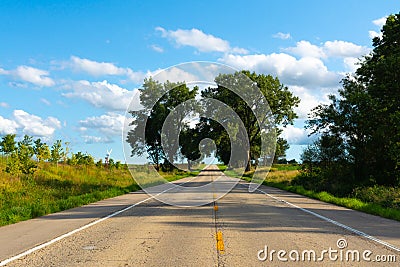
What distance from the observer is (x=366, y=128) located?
26.0m

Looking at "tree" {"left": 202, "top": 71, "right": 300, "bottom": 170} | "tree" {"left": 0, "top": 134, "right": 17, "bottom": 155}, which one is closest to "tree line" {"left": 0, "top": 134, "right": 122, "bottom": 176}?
"tree" {"left": 0, "top": 134, "right": 17, "bottom": 155}

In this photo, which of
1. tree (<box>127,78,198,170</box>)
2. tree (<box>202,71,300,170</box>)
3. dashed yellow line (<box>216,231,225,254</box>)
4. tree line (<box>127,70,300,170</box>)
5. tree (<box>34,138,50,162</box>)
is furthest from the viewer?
tree (<box>202,71,300,170</box>)

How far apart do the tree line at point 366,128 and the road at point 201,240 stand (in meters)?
13.1

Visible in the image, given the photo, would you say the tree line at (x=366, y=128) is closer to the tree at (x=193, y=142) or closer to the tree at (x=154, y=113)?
the tree at (x=154, y=113)

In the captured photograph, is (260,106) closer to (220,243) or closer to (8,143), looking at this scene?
(8,143)

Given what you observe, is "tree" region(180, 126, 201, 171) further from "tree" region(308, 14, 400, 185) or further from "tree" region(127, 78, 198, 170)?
"tree" region(308, 14, 400, 185)

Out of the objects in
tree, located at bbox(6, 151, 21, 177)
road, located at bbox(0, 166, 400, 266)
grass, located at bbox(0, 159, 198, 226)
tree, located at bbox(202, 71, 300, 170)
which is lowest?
road, located at bbox(0, 166, 400, 266)

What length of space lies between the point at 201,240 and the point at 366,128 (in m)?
20.2

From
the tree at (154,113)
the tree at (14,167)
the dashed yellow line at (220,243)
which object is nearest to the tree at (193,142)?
the tree at (154,113)

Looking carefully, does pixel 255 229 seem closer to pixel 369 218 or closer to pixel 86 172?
pixel 369 218

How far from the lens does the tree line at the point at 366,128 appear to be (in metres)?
24.8

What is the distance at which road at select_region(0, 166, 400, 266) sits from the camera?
711 cm

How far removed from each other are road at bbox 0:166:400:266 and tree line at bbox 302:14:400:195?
43.1 feet

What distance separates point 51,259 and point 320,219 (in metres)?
8.69
